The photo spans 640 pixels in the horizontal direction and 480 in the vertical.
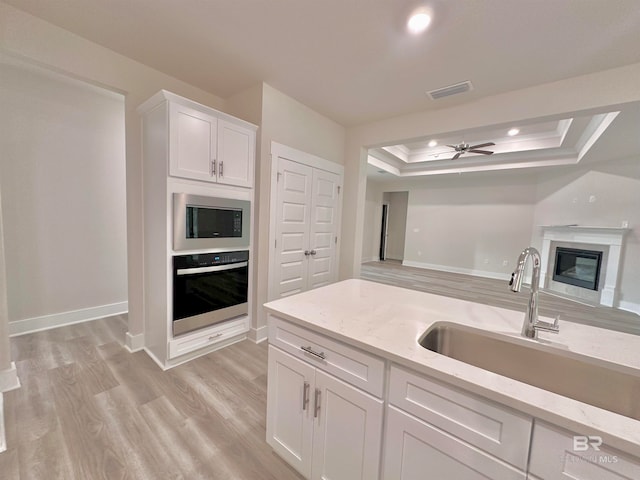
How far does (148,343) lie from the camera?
2.48 meters

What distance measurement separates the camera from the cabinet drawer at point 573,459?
60 centimetres

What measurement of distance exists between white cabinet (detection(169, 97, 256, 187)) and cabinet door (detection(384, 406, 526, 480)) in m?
2.27

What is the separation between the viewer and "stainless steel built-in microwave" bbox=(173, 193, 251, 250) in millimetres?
2131

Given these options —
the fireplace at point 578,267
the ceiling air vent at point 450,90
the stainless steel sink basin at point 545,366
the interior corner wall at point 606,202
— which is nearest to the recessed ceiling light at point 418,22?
the ceiling air vent at point 450,90

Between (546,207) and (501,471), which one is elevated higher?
(546,207)

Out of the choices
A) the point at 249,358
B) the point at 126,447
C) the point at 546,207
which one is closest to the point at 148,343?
the point at 249,358

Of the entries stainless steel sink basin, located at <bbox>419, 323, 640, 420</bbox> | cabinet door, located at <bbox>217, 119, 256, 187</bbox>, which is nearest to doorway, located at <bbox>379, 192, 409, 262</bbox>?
cabinet door, located at <bbox>217, 119, 256, 187</bbox>

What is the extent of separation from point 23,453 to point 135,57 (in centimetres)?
305

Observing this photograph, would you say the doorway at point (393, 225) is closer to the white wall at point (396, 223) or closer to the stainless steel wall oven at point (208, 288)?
the white wall at point (396, 223)

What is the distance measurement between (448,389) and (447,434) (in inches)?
6.1

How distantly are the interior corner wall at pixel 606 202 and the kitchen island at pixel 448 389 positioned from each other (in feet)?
17.6

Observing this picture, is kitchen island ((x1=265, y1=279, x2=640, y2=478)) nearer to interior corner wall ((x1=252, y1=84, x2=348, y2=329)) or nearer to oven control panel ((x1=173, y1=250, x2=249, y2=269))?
oven control panel ((x1=173, y1=250, x2=249, y2=269))

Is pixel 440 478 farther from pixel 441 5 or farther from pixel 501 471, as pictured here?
pixel 441 5

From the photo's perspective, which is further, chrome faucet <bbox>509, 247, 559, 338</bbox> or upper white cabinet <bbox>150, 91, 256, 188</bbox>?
upper white cabinet <bbox>150, 91, 256, 188</bbox>
